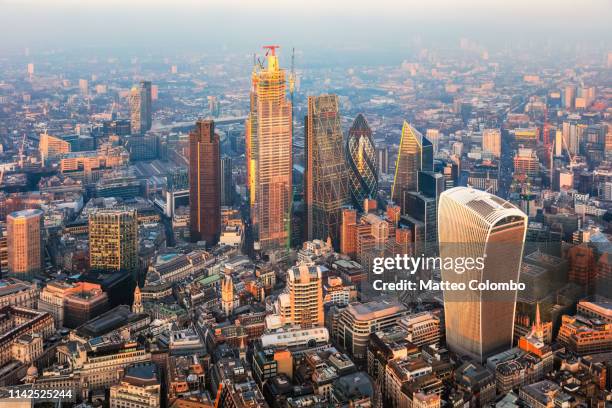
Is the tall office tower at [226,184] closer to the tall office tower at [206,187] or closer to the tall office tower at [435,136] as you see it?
the tall office tower at [206,187]

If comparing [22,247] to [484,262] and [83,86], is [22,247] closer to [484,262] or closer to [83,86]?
[484,262]

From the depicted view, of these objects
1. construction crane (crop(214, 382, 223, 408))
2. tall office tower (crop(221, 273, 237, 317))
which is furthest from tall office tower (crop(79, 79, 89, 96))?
construction crane (crop(214, 382, 223, 408))

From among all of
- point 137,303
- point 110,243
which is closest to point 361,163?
point 110,243

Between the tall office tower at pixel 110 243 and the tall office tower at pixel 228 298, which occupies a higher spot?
the tall office tower at pixel 110 243

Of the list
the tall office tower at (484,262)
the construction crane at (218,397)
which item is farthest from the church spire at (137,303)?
the tall office tower at (484,262)

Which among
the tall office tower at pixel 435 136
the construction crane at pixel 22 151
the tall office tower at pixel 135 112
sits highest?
the tall office tower at pixel 135 112
